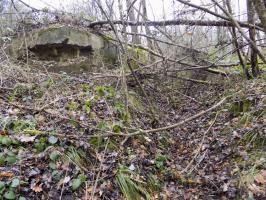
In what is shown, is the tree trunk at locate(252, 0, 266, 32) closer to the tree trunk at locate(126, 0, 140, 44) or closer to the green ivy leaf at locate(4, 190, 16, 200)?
the tree trunk at locate(126, 0, 140, 44)

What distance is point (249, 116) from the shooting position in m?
4.90

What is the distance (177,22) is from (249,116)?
9.09 feet

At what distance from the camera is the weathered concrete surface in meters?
7.58

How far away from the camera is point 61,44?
762 cm

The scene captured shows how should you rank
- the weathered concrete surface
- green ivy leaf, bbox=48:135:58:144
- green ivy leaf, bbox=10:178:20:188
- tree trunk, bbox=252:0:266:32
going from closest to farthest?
green ivy leaf, bbox=10:178:20:188
tree trunk, bbox=252:0:266:32
green ivy leaf, bbox=48:135:58:144
the weathered concrete surface

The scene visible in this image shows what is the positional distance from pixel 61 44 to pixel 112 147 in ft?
13.8

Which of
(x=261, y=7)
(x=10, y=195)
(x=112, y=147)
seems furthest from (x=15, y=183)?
(x=261, y=7)

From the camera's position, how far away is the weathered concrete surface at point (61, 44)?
24.9ft

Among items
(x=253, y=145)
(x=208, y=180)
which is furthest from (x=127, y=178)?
(x=253, y=145)

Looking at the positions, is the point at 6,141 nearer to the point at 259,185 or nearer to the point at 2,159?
the point at 2,159

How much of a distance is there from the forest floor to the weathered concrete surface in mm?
1500

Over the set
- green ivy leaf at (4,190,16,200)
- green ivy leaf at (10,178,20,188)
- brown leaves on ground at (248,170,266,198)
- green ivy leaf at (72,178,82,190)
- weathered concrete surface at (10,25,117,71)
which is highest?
weathered concrete surface at (10,25,117,71)

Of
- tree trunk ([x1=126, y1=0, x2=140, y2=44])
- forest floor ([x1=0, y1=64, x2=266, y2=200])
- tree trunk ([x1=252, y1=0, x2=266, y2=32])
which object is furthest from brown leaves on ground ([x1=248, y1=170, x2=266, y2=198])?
tree trunk ([x1=126, y1=0, x2=140, y2=44])

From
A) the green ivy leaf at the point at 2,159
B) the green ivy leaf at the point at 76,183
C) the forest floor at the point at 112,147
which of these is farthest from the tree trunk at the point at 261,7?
the green ivy leaf at the point at 2,159
